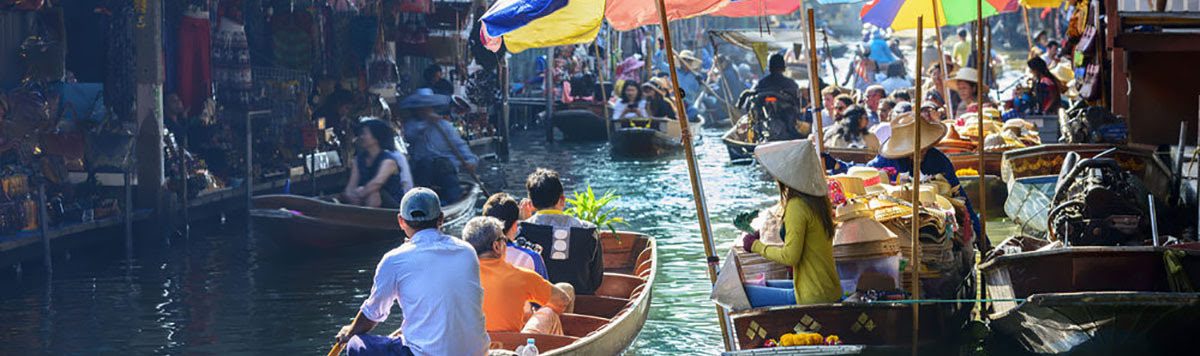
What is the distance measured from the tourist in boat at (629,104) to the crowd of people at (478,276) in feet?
53.9

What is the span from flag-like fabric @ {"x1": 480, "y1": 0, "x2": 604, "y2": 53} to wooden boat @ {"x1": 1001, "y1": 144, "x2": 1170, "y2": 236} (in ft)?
15.7

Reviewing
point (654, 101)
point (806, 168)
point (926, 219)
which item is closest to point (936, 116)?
point (926, 219)

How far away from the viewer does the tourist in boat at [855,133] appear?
1509cm

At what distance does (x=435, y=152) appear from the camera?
1568 centimetres

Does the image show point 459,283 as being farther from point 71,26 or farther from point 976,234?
point 71,26

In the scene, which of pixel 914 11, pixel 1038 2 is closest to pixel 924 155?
pixel 1038 2

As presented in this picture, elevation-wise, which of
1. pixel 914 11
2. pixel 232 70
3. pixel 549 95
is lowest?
pixel 549 95

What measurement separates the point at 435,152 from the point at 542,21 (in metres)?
5.91

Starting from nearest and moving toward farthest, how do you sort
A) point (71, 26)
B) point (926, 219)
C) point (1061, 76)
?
point (926, 219) → point (71, 26) → point (1061, 76)

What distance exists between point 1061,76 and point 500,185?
9745 mm

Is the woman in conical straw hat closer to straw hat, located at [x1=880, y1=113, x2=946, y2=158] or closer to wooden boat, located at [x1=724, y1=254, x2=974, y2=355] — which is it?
straw hat, located at [x1=880, y1=113, x2=946, y2=158]

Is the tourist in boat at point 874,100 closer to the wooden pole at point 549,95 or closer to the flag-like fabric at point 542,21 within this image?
the flag-like fabric at point 542,21

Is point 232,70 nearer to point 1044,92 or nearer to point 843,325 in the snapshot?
point 1044,92

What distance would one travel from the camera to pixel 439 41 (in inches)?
853
